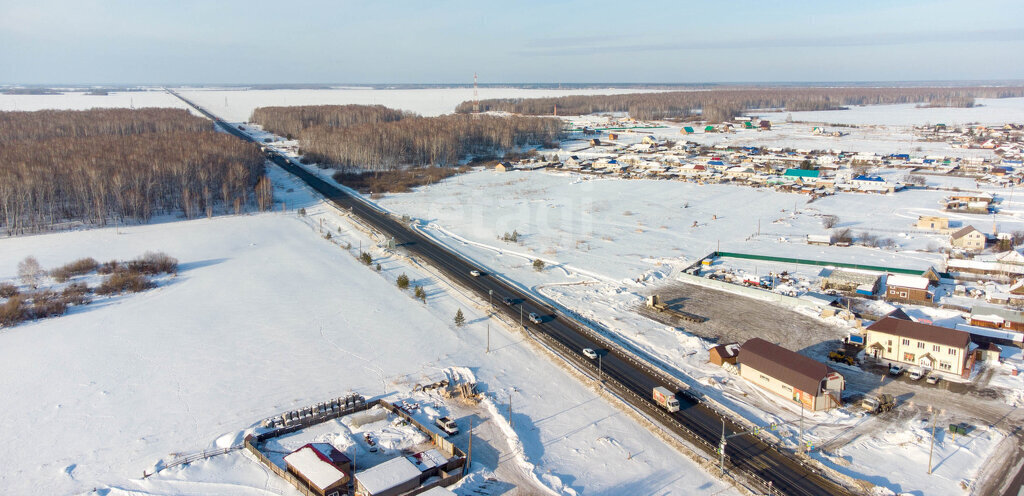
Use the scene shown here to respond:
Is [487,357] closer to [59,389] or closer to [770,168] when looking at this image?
[59,389]

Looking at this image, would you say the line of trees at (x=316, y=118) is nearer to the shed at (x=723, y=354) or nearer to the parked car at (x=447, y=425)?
the shed at (x=723, y=354)

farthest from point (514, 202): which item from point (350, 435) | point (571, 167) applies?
point (350, 435)

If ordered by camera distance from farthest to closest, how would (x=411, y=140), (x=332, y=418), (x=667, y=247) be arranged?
1. (x=411, y=140)
2. (x=667, y=247)
3. (x=332, y=418)

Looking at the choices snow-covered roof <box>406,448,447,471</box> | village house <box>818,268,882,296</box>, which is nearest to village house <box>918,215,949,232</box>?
village house <box>818,268,882,296</box>

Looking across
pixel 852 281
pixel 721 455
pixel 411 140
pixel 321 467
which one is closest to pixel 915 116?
pixel 411 140

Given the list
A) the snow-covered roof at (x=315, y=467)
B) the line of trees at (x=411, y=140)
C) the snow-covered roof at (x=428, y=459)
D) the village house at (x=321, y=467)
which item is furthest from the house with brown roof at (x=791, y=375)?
the line of trees at (x=411, y=140)

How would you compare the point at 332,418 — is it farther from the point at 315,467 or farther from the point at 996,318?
the point at 996,318
